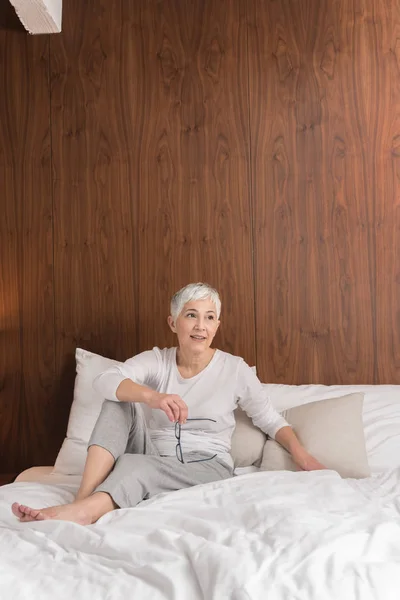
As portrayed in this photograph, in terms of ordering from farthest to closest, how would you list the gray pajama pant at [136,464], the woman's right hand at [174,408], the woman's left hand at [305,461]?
the woman's left hand at [305,461], the woman's right hand at [174,408], the gray pajama pant at [136,464]

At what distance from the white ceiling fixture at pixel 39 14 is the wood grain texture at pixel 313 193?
1013 millimetres

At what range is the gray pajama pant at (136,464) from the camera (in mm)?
2025

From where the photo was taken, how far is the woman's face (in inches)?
98.4

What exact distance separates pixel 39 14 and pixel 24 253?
3.87ft

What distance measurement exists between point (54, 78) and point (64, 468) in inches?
77.9

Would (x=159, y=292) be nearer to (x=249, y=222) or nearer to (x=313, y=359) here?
(x=249, y=222)

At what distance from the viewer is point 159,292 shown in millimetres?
3232

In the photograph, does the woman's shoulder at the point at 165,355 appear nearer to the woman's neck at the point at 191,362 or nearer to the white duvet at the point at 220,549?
the woman's neck at the point at 191,362

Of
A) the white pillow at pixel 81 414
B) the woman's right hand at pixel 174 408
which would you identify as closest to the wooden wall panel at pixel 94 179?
the white pillow at pixel 81 414

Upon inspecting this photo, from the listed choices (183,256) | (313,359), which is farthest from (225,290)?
(313,359)

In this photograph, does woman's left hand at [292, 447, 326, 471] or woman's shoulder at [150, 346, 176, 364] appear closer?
woman's left hand at [292, 447, 326, 471]

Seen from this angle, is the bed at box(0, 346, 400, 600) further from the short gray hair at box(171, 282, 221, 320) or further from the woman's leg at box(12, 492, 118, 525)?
the short gray hair at box(171, 282, 221, 320)

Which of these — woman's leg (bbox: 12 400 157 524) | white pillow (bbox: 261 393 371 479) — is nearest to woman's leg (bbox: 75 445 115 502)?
woman's leg (bbox: 12 400 157 524)

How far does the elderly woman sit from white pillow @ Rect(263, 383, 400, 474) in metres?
0.28
